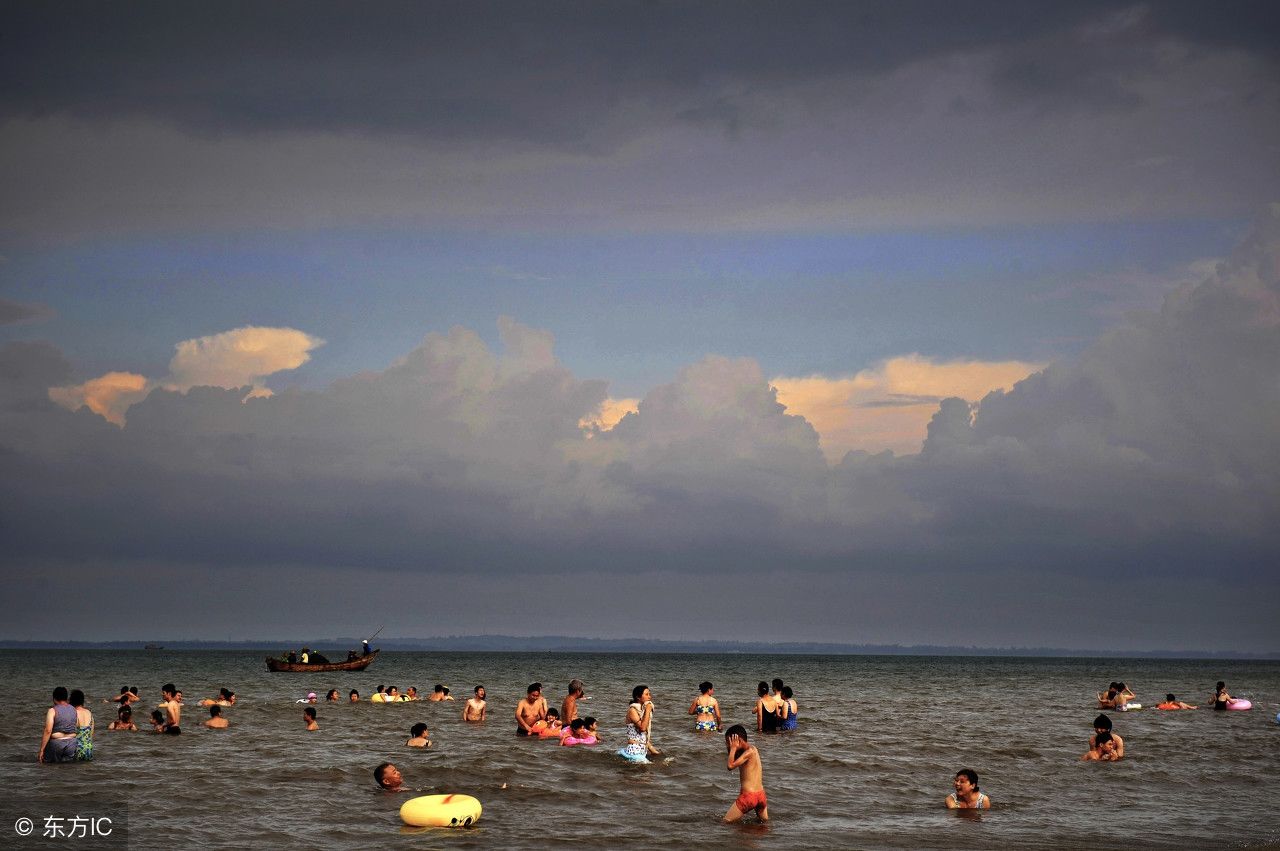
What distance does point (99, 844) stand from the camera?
60.8 feet

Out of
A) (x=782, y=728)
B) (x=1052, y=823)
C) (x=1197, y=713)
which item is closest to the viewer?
(x=1052, y=823)

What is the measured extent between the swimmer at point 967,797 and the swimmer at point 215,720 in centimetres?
2743

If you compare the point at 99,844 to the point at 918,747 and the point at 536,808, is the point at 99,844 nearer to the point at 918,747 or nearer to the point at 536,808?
the point at 536,808

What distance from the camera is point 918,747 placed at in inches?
1406

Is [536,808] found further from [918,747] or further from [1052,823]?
[918,747]

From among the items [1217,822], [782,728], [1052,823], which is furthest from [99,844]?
[782,728]

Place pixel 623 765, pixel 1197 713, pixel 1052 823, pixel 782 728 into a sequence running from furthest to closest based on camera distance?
pixel 1197 713
pixel 782 728
pixel 623 765
pixel 1052 823

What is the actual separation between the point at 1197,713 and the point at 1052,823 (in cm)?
3734

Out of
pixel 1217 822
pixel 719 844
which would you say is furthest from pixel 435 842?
pixel 1217 822

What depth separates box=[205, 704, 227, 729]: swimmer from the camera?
131ft

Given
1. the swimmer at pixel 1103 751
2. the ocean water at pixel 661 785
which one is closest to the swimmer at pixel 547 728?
the ocean water at pixel 661 785

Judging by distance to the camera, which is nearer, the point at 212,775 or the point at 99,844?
the point at 99,844

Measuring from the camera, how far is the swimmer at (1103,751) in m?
31.6

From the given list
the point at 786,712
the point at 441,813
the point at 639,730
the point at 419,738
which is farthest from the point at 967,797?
the point at 419,738
